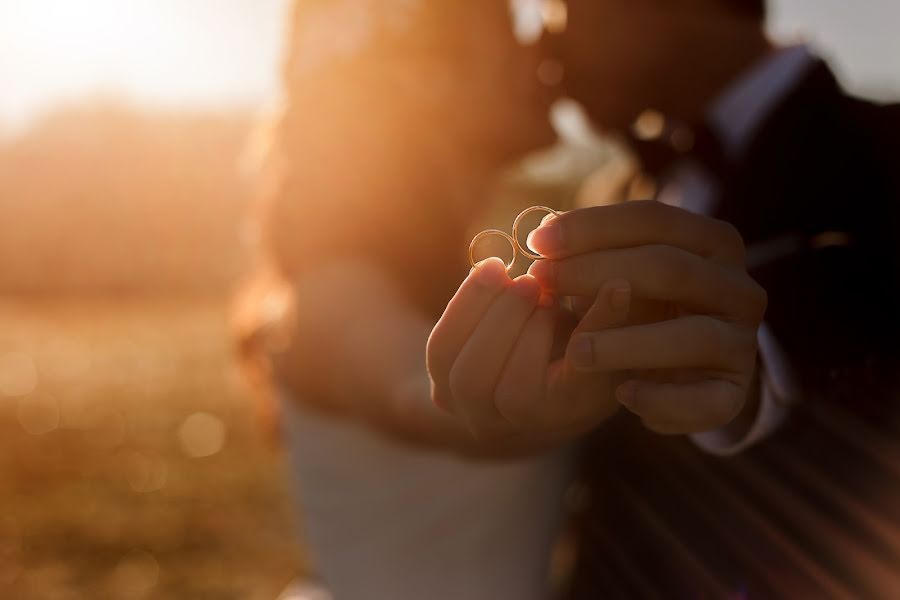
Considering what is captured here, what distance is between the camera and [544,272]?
2.76 feet

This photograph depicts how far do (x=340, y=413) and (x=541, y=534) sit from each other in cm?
97

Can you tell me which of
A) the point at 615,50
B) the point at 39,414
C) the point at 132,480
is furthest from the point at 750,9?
the point at 39,414

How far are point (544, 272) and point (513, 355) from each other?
0.37ft

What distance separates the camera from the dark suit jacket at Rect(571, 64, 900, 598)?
147 cm

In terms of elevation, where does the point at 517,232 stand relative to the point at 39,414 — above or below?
below

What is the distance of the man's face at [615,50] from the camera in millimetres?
2936

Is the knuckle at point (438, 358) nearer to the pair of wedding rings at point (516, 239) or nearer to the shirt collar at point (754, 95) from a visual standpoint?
the pair of wedding rings at point (516, 239)

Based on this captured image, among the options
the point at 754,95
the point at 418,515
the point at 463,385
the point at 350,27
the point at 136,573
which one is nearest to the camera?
the point at 463,385

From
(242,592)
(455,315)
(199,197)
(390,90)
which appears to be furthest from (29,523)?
(199,197)

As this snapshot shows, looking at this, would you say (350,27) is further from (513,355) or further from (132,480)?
(132,480)

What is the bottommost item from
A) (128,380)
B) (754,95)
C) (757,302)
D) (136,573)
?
(754,95)

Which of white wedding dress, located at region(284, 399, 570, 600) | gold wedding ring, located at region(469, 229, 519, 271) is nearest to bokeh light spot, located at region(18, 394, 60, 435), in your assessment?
white wedding dress, located at region(284, 399, 570, 600)

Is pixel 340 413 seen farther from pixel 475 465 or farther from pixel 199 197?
pixel 199 197

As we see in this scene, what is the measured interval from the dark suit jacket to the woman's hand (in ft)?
2.31
